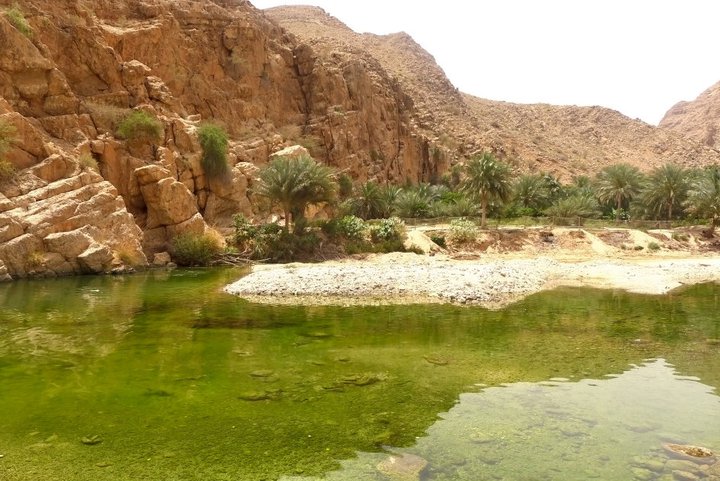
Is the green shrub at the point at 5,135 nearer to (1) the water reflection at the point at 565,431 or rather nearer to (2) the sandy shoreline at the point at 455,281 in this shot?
(2) the sandy shoreline at the point at 455,281

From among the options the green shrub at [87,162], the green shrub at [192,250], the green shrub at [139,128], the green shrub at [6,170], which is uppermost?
the green shrub at [139,128]

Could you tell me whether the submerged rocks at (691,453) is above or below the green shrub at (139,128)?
below

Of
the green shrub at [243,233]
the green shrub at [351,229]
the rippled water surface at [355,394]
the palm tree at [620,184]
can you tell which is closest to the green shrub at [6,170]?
the green shrub at [243,233]

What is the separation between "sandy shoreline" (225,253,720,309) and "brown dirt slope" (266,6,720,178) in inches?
1958

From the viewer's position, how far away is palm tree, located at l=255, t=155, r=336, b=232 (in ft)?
115

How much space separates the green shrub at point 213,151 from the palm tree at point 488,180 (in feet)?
62.8

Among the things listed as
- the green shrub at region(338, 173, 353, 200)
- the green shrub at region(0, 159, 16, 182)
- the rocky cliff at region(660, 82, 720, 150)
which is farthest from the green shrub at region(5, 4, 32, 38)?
the rocky cliff at region(660, 82, 720, 150)

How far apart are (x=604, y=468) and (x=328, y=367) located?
236 inches

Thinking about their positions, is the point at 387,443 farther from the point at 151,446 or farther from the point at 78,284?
the point at 78,284

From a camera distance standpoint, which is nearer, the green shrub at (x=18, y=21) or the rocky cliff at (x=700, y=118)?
the green shrub at (x=18, y=21)

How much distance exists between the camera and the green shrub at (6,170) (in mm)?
27891

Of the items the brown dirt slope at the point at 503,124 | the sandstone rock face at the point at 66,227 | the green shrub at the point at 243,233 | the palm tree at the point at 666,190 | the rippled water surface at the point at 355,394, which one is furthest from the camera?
the brown dirt slope at the point at 503,124

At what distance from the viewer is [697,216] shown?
44.3m

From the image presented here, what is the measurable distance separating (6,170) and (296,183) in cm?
1588
